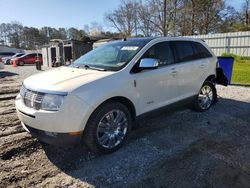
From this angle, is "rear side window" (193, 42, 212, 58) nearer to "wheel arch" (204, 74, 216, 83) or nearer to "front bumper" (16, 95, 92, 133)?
"wheel arch" (204, 74, 216, 83)

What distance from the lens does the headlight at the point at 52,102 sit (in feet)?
9.57

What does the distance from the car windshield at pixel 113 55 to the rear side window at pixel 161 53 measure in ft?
0.59

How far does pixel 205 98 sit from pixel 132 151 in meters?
2.86

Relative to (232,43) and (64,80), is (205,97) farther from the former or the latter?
(232,43)

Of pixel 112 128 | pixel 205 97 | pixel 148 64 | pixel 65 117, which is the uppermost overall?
pixel 148 64

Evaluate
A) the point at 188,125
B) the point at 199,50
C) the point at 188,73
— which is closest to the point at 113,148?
the point at 188,125

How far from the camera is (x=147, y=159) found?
11.0 ft

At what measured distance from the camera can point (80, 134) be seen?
308 centimetres

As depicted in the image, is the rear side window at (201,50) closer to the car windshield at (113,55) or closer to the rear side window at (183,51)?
the rear side window at (183,51)

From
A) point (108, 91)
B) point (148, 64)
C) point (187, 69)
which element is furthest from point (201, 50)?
point (108, 91)

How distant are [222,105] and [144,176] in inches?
159

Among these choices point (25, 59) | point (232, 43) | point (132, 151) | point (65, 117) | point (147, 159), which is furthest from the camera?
point (25, 59)

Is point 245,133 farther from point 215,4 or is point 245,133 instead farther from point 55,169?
point 215,4

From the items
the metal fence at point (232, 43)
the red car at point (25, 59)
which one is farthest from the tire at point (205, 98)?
the red car at point (25, 59)
